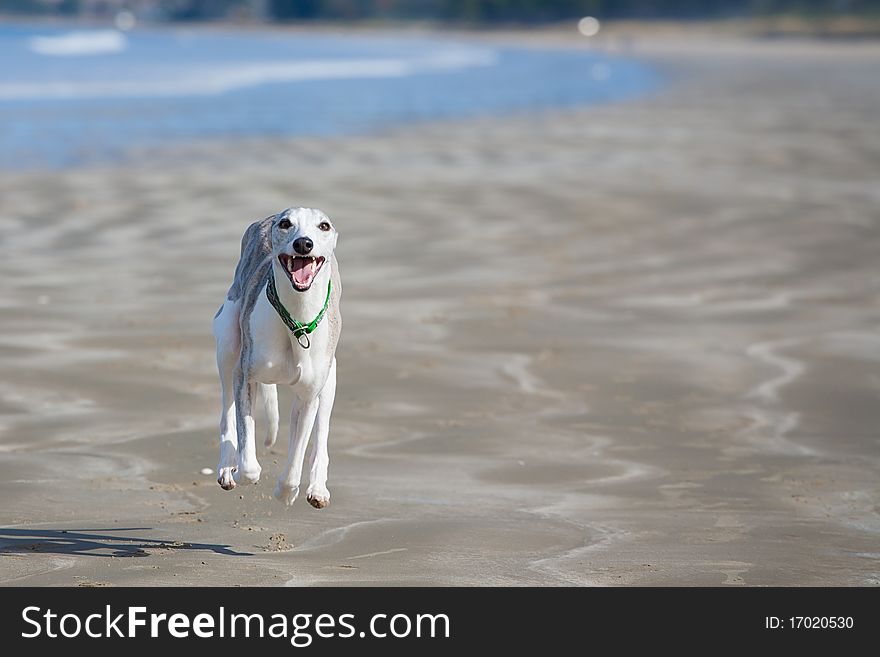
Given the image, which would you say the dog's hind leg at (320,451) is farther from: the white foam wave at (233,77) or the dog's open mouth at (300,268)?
the white foam wave at (233,77)

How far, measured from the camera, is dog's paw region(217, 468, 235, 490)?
557 cm

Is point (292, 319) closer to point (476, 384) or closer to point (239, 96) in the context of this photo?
point (476, 384)

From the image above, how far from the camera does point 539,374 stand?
8.77 metres

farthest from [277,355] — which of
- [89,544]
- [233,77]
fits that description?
[233,77]

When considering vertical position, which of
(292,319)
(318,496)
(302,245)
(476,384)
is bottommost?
(476,384)

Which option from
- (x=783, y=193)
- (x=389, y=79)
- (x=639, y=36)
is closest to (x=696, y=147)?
(x=783, y=193)

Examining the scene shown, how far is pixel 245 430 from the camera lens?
554 cm

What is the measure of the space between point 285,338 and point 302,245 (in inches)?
19.2

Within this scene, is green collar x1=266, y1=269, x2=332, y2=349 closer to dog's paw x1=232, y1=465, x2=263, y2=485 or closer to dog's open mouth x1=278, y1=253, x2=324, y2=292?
dog's open mouth x1=278, y1=253, x2=324, y2=292

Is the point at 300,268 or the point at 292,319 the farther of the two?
the point at 292,319

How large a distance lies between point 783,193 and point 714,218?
2.38 metres

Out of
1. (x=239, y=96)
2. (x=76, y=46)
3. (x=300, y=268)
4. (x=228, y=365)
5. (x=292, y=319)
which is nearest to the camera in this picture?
(x=300, y=268)
